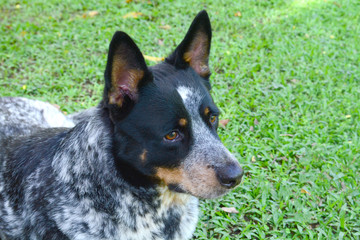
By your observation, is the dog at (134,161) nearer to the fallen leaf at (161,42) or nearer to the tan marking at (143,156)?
the tan marking at (143,156)

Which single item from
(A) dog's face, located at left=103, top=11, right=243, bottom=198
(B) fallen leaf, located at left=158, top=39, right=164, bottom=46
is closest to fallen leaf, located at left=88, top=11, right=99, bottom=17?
(B) fallen leaf, located at left=158, top=39, right=164, bottom=46

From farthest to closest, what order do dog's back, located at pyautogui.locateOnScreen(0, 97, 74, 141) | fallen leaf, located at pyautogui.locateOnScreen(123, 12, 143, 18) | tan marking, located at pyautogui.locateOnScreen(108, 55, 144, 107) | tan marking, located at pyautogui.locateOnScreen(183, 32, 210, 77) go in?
fallen leaf, located at pyautogui.locateOnScreen(123, 12, 143, 18), dog's back, located at pyautogui.locateOnScreen(0, 97, 74, 141), tan marking, located at pyautogui.locateOnScreen(183, 32, 210, 77), tan marking, located at pyautogui.locateOnScreen(108, 55, 144, 107)

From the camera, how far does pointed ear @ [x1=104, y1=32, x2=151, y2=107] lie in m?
2.49

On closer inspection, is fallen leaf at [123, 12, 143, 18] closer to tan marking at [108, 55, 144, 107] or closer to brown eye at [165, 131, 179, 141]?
tan marking at [108, 55, 144, 107]

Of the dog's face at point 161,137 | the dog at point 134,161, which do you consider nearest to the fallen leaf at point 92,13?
the dog at point 134,161

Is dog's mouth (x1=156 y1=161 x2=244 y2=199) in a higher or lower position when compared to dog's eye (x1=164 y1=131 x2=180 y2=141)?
lower

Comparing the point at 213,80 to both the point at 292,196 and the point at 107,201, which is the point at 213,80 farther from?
the point at 107,201

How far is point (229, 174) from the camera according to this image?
2.68 m

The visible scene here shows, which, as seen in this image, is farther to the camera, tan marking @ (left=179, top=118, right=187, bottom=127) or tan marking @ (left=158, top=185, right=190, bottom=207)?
tan marking @ (left=158, top=185, right=190, bottom=207)

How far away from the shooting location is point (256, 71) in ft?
21.2

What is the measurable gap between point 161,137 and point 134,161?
0.88 ft

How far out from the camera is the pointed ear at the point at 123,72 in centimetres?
249

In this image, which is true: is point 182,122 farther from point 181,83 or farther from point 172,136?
point 181,83

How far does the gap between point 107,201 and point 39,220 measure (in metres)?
0.68
